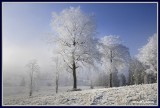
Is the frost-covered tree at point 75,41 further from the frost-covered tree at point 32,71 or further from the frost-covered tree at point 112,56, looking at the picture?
the frost-covered tree at point 112,56

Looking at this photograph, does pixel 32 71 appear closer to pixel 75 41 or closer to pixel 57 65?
pixel 57 65

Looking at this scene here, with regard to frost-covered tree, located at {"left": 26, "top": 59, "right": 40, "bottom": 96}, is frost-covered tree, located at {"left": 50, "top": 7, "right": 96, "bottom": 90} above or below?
above

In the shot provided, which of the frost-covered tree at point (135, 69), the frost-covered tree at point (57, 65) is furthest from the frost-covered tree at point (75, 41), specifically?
the frost-covered tree at point (135, 69)

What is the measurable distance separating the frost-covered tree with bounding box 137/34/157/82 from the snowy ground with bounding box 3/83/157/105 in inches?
92.6

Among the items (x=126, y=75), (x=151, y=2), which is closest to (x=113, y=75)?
(x=126, y=75)

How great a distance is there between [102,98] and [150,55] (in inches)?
327

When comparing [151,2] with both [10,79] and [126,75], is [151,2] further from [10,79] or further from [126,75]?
[126,75]

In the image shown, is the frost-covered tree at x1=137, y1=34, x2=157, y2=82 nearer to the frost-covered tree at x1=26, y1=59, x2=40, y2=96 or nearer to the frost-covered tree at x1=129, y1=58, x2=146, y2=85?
the frost-covered tree at x1=129, y1=58, x2=146, y2=85

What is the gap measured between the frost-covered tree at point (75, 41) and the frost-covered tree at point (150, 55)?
2894mm

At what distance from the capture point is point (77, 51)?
20.4 meters

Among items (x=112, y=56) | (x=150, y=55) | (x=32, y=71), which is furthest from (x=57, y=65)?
(x=150, y=55)

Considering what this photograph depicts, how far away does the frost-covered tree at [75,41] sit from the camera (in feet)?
66.6

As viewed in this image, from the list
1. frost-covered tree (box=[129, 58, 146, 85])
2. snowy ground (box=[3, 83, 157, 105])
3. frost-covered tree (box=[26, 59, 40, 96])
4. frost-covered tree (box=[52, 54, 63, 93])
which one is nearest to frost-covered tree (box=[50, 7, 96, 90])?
frost-covered tree (box=[52, 54, 63, 93])

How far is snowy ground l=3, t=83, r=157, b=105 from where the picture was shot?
53.4 feet
